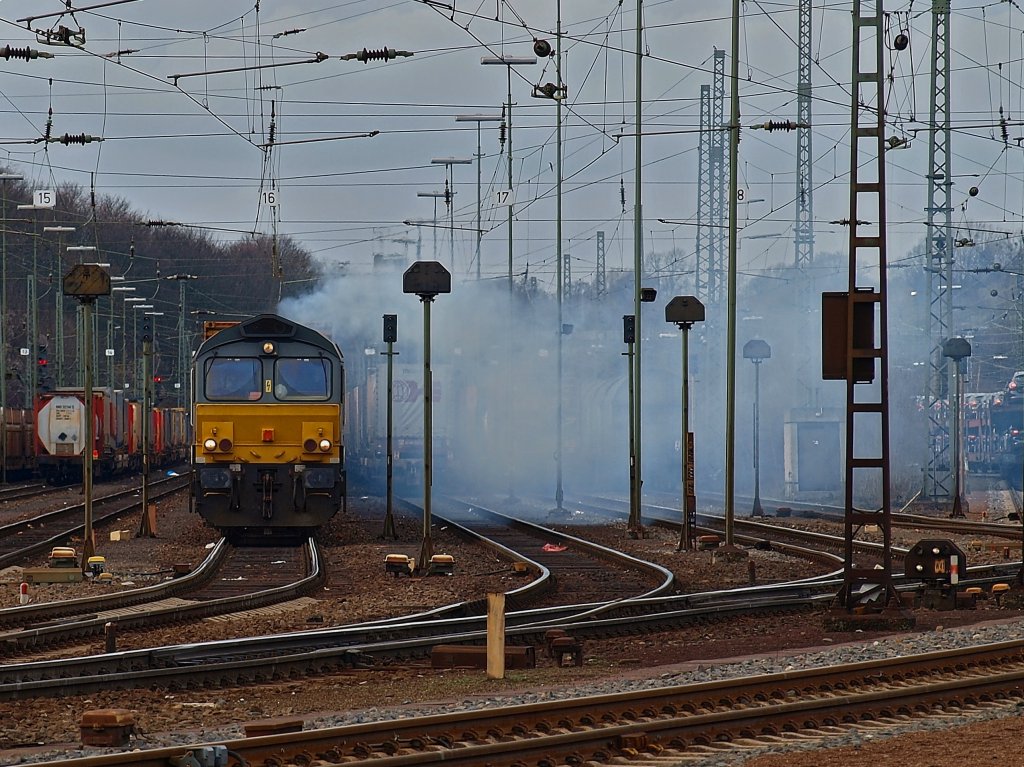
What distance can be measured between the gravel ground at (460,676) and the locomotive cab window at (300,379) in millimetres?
4512

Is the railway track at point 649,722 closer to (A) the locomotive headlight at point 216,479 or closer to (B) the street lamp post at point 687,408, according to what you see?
(B) the street lamp post at point 687,408

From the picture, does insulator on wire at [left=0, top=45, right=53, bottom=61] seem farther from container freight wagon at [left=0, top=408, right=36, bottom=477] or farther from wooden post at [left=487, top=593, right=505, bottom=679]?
container freight wagon at [left=0, top=408, right=36, bottom=477]

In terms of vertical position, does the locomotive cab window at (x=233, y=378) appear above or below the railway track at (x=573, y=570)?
above

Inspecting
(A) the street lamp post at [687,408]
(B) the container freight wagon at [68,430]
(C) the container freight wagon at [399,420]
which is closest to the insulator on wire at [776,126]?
(A) the street lamp post at [687,408]

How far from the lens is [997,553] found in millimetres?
25781

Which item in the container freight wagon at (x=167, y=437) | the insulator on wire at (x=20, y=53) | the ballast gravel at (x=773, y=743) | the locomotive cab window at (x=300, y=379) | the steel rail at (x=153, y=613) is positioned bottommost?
the container freight wagon at (x=167, y=437)

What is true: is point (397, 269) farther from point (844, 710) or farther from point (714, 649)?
point (844, 710)

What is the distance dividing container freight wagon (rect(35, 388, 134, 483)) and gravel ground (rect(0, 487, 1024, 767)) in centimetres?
3526

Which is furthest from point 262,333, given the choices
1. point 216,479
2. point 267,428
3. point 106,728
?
point 106,728

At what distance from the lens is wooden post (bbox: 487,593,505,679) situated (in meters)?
12.2

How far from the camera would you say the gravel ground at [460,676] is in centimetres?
935

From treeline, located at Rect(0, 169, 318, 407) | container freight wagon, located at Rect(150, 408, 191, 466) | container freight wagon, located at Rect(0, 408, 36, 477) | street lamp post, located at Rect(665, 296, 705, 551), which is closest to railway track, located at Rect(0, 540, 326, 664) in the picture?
street lamp post, located at Rect(665, 296, 705, 551)

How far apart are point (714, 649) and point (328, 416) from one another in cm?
1332

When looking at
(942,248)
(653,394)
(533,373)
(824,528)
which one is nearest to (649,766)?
(824,528)
